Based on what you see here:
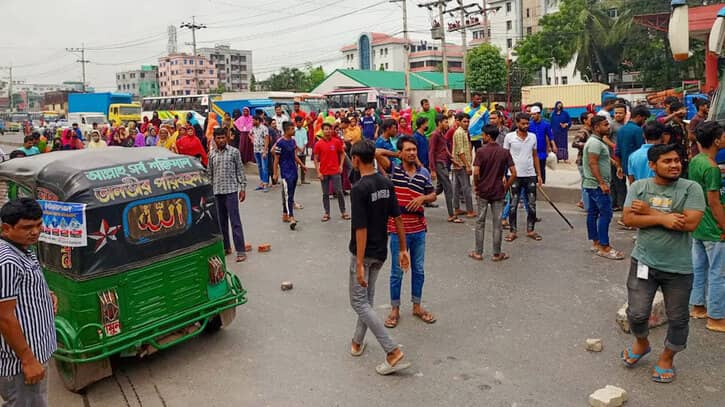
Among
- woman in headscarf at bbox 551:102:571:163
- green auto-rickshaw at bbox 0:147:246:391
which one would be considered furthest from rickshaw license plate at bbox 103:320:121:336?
woman in headscarf at bbox 551:102:571:163

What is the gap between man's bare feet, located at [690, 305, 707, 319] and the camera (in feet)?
17.3

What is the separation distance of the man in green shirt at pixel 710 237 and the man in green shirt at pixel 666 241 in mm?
713

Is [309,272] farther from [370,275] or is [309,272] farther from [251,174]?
[251,174]

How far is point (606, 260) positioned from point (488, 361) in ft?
11.0

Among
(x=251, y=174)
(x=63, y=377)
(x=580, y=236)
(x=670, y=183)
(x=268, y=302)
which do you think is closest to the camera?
(x=670, y=183)

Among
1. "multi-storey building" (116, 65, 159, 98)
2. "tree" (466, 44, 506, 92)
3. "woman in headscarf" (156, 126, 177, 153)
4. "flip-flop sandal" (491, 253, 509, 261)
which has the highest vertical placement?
"multi-storey building" (116, 65, 159, 98)

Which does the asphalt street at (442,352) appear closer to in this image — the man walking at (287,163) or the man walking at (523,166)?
the man walking at (523,166)

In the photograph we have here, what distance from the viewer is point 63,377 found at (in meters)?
4.44

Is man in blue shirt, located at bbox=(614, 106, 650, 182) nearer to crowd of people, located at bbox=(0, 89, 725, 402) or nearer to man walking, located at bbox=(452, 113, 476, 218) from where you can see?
crowd of people, located at bbox=(0, 89, 725, 402)

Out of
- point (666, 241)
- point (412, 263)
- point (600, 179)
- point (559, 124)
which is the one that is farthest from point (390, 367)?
point (559, 124)

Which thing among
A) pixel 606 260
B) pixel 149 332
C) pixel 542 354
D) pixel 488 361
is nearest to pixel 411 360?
pixel 488 361

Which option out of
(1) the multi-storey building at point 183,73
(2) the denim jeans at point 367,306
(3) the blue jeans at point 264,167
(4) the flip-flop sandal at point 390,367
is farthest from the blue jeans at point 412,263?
(1) the multi-storey building at point 183,73

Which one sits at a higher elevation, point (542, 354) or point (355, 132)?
point (355, 132)

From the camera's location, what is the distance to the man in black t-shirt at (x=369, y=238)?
14.6 feet
